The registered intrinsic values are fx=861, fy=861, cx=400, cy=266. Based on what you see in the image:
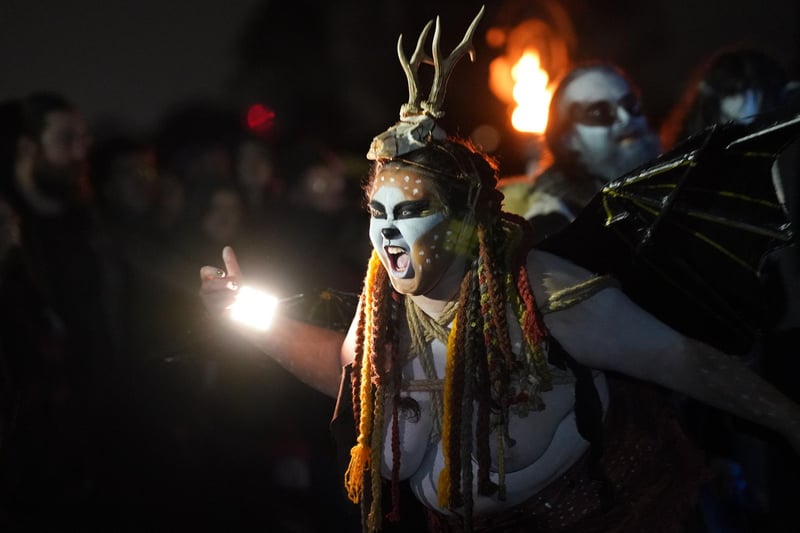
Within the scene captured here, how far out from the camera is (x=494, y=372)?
2771 mm

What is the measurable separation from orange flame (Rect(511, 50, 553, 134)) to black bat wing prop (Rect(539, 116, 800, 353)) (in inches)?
111

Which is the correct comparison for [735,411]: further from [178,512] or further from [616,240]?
[178,512]

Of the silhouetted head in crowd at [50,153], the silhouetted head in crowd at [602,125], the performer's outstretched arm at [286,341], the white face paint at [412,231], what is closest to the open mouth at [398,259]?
the white face paint at [412,231]

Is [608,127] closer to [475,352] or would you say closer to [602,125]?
[602,125]

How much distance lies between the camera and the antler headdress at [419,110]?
2.79m

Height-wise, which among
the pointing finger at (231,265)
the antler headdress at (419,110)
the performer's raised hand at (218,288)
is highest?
the antler headdress at (419,110)

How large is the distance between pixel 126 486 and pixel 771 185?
386 cm

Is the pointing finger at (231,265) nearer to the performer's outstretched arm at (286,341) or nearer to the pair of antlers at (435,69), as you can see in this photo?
the performer's outstretched arm at (286,341)

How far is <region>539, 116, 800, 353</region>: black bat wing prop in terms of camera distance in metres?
2.76

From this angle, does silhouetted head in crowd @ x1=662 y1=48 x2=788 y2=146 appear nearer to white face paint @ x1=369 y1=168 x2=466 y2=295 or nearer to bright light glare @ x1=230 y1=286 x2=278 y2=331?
white face paint @ x1=369 y1=168 x2=466 y2=295

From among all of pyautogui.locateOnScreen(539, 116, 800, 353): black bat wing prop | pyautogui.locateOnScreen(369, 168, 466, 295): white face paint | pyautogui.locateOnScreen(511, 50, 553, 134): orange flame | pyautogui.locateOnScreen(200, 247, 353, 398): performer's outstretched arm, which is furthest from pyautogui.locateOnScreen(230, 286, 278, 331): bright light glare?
pyautogui.locateOnScreen(511, 50, 553, 134): orange flame

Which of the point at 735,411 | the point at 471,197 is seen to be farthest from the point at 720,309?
the point at 471,197

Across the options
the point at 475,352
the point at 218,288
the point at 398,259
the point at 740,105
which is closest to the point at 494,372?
the point at 475,352

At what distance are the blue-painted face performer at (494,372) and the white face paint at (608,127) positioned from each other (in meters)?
1.55
